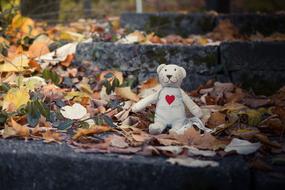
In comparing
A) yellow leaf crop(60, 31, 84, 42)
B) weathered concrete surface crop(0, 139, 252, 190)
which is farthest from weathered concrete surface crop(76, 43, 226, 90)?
weathered concrete surface crop(0, 139, 252, 190)

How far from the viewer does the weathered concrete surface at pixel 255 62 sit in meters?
3.14

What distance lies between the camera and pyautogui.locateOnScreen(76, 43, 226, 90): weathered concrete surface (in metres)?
3.17

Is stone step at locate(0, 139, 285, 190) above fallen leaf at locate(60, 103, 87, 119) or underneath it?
underneath

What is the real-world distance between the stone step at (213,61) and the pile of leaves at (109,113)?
0.13 m

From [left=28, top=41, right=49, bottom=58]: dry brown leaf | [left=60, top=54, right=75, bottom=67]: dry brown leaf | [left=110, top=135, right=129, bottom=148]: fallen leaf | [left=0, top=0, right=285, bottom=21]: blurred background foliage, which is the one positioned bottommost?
[left=110, top=135, right=129, bottom=148]: fallen leaf

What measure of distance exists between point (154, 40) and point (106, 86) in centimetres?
94

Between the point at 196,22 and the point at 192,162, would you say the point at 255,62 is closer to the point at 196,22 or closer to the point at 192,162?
the point at 196,22

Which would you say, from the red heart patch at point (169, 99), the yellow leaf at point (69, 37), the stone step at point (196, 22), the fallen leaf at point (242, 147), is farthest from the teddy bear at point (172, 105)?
the stone step at point (196, 22)

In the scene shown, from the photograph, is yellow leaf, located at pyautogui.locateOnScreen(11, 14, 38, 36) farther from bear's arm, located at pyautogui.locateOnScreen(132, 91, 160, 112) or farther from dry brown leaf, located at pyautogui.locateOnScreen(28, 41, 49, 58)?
bear's arm, located at pyautogui.locateOnScreen(132, 91, 160, 112)

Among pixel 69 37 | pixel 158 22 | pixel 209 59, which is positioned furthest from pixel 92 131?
pixel 158 22

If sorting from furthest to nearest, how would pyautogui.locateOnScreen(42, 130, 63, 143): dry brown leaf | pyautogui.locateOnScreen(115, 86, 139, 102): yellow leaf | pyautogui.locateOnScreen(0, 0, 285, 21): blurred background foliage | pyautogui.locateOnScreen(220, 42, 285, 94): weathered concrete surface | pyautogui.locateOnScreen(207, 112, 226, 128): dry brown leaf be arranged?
1. pyautogui.locateOnScreen(0, 0, 285, 21): blurred background foliage
2. pyautogui.locateOnScreen(220, 42, 285, 94): weathered concrete surface
3. pyautogui.locateOnScreen(115, 86, 139, 102): yellow leaf
4. pyautogui.locateOnScreen(207, 112, 226, 128): dry brown leaf
5. pyautogui.locateOnScreen(42, 130, 63, 143): dry brown leaf

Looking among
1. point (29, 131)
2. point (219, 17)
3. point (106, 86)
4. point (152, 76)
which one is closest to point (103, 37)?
point (152, 76)

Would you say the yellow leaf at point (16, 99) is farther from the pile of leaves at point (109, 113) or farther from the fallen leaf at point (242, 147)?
the fallen leaf at point (242, 147)

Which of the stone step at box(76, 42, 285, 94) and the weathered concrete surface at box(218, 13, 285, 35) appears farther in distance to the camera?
the weathered concrete surface at box(218, 13, 285, 35)
